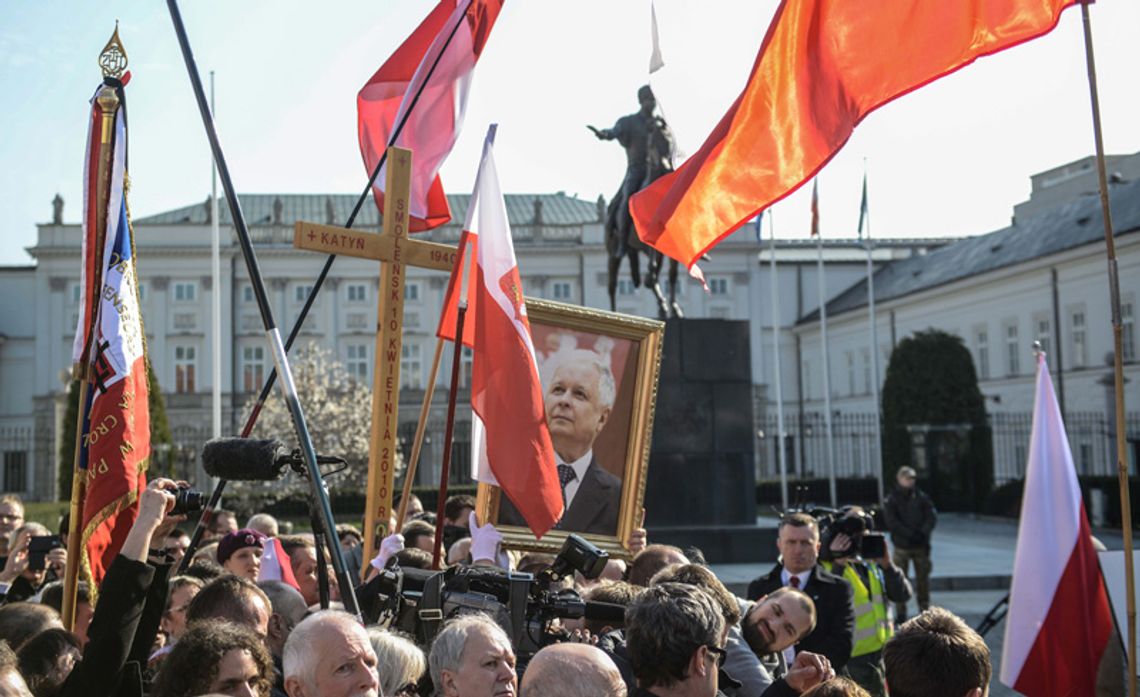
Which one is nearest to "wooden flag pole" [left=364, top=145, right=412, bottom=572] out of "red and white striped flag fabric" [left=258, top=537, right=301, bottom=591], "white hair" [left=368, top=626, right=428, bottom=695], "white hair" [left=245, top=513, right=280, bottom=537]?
"red and white striped flag fabric" [left=258, top=537, right=301, bottom=591]

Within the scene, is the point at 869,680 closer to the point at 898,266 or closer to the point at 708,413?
the point at 708,413

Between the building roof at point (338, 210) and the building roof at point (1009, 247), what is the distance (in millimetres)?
14697

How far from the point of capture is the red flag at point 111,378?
5.65 metres

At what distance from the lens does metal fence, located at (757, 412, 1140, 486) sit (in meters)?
37.8

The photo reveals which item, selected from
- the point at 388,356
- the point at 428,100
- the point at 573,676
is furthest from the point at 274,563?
the point at 573,676

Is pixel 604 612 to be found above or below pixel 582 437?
below

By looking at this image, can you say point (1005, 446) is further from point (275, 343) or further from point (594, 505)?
point (275, 343)

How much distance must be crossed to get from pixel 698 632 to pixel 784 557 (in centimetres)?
311

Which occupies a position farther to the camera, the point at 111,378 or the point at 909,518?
the point at 909,518

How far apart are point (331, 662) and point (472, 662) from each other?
398 millimetres

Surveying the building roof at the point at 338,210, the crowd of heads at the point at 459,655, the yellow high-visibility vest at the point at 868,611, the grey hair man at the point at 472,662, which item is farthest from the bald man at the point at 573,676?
the building roof at the point at 338,210

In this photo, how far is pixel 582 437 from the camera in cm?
957

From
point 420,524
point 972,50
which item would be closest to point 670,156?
point 420,524

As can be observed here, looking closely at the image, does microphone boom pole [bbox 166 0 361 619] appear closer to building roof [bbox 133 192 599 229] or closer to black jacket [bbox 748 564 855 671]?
black jacket [bbox 748 564 855 671]
